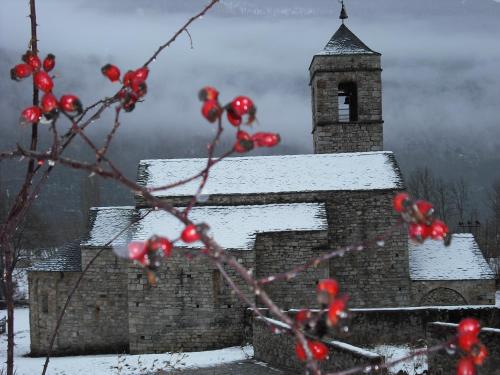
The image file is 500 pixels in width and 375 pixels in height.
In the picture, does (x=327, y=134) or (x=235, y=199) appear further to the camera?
(x=327, y=134)

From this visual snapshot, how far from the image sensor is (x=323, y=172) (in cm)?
1986

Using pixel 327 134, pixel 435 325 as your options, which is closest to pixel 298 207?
pixel 327 134

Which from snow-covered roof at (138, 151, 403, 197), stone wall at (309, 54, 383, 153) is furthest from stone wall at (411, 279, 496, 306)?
stone wall at (309, 54, 383, 153)

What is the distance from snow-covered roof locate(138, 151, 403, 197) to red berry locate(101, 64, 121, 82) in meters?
16.3

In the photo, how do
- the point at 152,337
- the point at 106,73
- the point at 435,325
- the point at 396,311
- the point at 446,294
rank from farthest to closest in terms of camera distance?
the point at 446,294, the point at 152,337, the point at 396,311, the point at 435,325, the point at 106,73

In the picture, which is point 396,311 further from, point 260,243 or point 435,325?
point 260,243

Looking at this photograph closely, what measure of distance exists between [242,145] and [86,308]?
17948 mm

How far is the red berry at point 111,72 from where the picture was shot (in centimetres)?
200

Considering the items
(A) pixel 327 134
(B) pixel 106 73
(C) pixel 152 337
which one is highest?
(A) pixel 327 134

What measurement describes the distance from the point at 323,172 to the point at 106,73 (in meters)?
18.1

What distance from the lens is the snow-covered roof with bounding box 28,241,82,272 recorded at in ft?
60.8

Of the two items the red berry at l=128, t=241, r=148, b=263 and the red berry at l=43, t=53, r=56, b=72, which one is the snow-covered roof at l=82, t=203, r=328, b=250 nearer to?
the red berry at l=43, t=53, r=56, b=72

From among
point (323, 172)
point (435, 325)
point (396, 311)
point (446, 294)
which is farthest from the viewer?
point (323, 172)

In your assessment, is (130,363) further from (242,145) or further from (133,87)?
(242,145)
